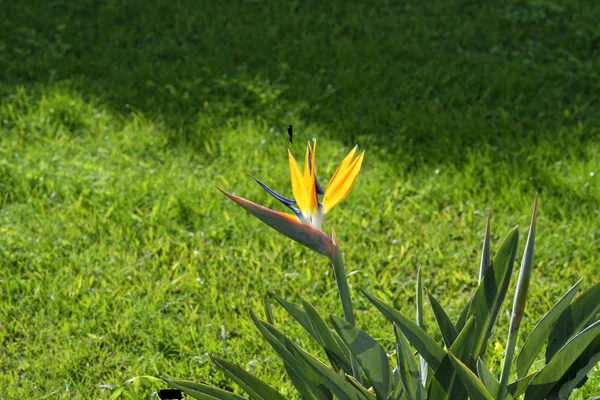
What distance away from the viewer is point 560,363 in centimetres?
156

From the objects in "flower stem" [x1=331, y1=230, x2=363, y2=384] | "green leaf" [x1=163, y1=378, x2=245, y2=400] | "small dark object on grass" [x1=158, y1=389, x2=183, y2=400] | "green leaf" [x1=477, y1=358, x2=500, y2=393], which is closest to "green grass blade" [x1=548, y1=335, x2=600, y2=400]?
"green leaf" [x1=477, y1=358, x2=500, y2=393]

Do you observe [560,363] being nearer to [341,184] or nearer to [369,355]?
[369,355]

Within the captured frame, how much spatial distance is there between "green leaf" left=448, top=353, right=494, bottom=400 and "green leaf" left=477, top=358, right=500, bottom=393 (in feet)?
0.19

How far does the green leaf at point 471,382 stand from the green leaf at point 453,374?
0.08 metres

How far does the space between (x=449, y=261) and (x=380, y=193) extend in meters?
0.54

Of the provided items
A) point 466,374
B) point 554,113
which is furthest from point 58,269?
point 554,113

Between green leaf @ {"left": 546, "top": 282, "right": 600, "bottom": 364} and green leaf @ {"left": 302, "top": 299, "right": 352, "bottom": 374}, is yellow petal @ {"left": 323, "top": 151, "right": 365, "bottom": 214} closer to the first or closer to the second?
green leaf @ {"left": 302, "top": 299, "right": 352, "bottom": 374}

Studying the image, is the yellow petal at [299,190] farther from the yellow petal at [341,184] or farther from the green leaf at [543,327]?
the green leaf at [543,327]

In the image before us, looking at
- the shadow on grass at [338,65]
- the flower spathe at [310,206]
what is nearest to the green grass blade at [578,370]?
the flower spathe at [310,206]

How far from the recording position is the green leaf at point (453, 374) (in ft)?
5.08

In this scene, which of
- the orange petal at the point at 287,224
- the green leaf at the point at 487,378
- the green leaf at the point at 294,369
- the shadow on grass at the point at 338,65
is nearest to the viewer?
the orange petal at the point at 287,224

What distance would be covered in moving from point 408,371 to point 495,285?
0.27 meters

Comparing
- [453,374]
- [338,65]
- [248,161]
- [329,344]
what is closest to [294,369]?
[329,344]

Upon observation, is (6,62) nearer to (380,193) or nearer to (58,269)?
(58,269)
